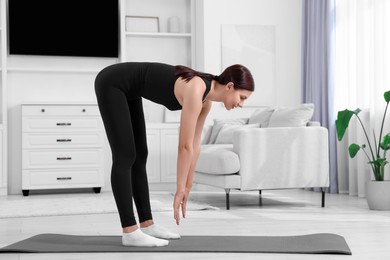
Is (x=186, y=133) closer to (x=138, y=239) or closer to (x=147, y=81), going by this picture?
(x=147, y=81)

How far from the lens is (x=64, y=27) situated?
6.22m

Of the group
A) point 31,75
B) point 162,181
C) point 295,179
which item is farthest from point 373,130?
point 31,75

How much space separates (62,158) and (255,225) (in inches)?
116

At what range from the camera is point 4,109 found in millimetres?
5875

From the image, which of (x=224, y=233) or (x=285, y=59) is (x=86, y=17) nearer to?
(x=285, y=59)

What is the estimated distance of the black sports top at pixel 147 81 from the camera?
2.47 meters

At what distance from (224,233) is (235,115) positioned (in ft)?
11.1

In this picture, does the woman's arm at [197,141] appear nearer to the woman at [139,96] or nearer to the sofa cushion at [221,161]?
the woman at [139,96]

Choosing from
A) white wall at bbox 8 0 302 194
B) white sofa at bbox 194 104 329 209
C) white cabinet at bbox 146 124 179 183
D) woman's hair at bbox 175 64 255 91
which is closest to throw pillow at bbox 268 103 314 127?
white sofa at bbox 194 104 329 209

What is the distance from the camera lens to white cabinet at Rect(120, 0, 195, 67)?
6496mm

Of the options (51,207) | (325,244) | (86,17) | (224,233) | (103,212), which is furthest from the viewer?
(86,17)

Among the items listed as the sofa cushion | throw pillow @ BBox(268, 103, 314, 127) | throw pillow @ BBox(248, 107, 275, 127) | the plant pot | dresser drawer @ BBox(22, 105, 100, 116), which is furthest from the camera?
dresser drawer @ BBox(22, 105, 100, 116)

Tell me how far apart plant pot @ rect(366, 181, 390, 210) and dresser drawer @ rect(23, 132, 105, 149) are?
2.76m

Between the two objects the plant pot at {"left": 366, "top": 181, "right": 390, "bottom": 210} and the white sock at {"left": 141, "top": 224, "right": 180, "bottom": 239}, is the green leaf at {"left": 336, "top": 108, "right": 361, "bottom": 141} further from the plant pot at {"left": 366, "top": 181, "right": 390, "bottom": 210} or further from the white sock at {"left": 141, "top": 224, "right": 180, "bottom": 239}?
the white sock at {"left": 141, "top": 224, "right": 180, "bottom": 239}
